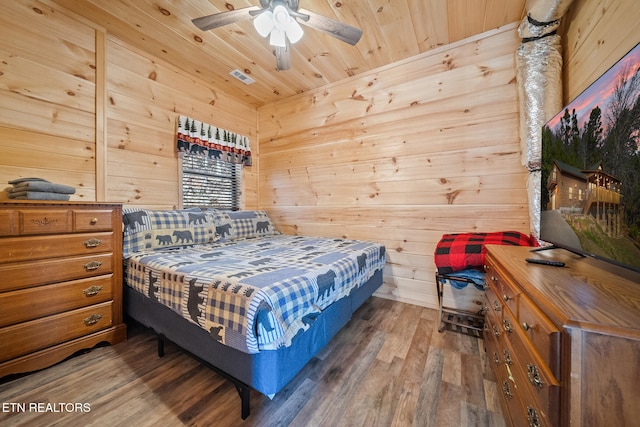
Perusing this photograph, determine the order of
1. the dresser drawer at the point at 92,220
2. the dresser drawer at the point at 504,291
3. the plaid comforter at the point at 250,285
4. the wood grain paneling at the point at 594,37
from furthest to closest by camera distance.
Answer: the dresser drawer at the point at 92,220, the wood grain paneling at the point at 594,37, the plaid comforter at the point at 250,285, the dresser drawer at the point at 504,291

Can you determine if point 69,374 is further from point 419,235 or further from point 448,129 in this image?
point 448,129

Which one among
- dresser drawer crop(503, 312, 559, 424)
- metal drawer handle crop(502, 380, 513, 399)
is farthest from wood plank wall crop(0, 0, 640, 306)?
dresser drawer crop(503, 312, 559, 424)

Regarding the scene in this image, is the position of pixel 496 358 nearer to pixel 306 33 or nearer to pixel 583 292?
pixel 583 292

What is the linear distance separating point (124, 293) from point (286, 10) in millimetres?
2326

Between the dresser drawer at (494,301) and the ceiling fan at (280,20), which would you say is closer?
the dresser drawer at (494,301)

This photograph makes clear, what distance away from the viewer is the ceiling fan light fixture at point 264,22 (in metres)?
1.50

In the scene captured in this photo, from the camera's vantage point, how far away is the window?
2.70m

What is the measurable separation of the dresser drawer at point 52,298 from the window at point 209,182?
4.05ft

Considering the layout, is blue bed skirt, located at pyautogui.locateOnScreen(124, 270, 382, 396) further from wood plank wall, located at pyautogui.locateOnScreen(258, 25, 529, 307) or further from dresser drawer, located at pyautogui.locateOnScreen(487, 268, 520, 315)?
wood plank wall, located at pyautogui.locateOnScreen(258, 25, 529, 307)

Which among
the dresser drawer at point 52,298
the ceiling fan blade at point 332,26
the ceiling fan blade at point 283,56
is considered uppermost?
the ceiling fan blade at point 283,56

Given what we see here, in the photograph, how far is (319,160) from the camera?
2922 mm

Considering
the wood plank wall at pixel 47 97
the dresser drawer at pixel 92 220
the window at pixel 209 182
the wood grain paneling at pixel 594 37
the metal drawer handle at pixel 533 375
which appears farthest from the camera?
the window at pixel 209 182

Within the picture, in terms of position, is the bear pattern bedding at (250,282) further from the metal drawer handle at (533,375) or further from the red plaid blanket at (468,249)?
the metal drawer handle at (533,375)

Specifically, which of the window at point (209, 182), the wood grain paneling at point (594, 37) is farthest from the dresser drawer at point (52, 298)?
the wood grain paneling at point (594, 37)
